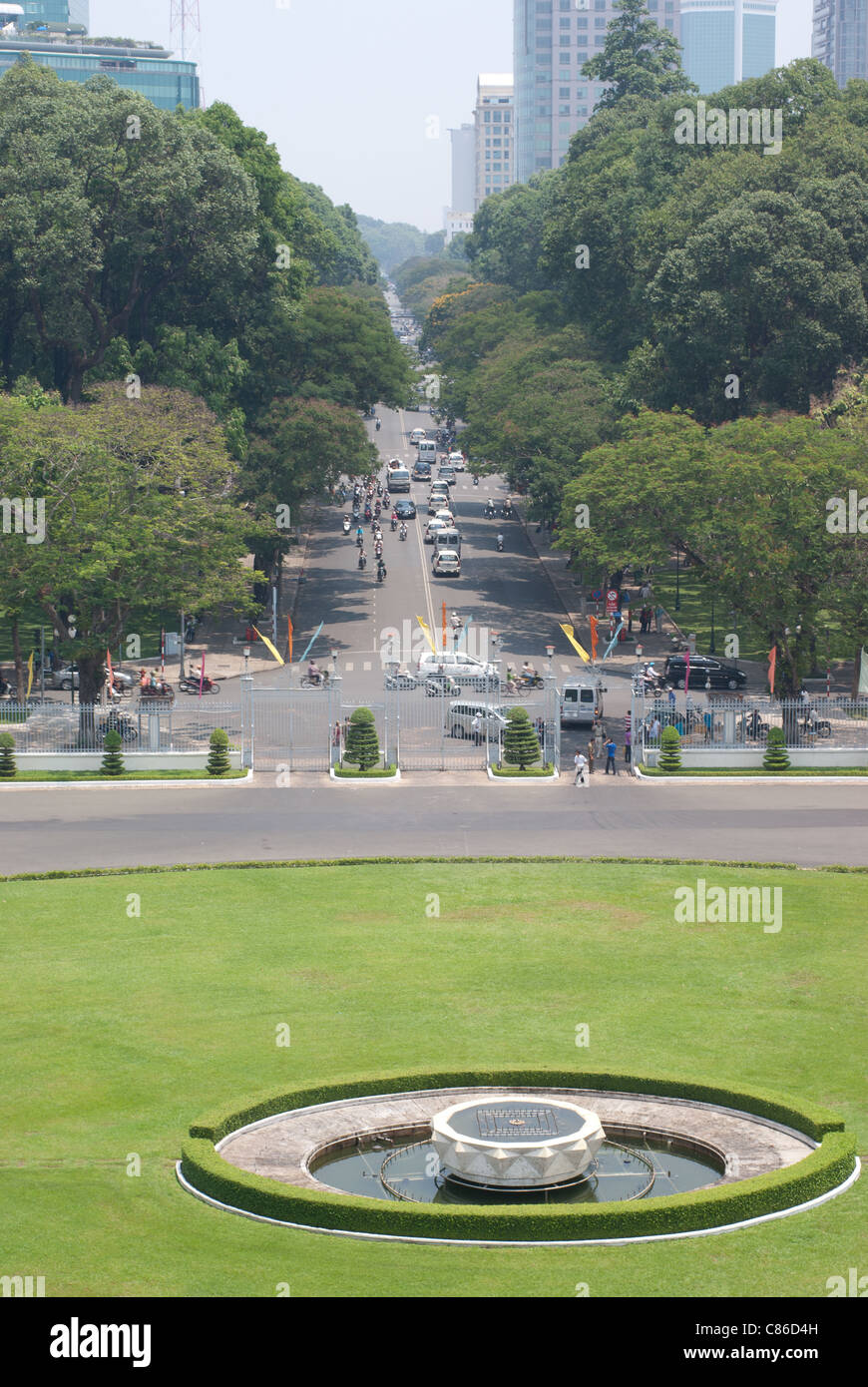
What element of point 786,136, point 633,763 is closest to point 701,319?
point 786,136

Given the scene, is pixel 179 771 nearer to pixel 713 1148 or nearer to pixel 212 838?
pixel 212 838

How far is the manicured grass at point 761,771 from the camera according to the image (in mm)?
50969

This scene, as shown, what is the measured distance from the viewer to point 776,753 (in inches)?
2021

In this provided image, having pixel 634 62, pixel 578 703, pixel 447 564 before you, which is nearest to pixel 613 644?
pixel 578 703

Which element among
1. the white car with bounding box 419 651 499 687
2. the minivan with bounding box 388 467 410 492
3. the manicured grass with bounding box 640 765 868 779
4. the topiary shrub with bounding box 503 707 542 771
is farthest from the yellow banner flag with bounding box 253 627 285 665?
the minivan with bounding box 388 467 410 492

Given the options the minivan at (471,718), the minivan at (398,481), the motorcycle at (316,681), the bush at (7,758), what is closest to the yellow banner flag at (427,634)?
the motorcycle at (316,681)

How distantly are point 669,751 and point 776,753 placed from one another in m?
3.46

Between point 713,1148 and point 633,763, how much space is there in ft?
100

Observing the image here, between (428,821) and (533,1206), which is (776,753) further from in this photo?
(533,1206)

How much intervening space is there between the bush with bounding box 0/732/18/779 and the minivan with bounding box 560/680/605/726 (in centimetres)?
1961

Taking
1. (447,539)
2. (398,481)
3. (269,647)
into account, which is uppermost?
(398,481)

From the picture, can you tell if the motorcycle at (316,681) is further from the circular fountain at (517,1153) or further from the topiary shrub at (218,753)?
the circular fountain at (517,1153)

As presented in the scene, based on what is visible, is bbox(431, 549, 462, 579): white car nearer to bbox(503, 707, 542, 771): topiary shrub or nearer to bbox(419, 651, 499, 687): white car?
bbox(419, 651, 499, 687): white car

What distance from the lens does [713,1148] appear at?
2200cm
